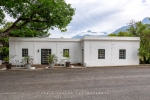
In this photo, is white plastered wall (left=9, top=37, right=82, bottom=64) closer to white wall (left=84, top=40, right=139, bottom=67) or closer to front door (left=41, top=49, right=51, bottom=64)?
front door (left=41, top=49, right=51, bottom=64)

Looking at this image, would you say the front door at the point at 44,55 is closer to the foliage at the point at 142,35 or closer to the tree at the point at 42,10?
the tree at the point at 42,10

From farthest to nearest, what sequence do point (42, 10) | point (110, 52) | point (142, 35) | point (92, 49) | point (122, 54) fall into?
point (142, 35)
point (122, 54)
point (110, 52)
point (92, 49)
point (42, 10)

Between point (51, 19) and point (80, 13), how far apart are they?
4710 mm

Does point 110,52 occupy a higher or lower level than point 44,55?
higher

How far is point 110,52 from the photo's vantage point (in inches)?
685

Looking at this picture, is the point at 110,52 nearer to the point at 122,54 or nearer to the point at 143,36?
the point at 122,54

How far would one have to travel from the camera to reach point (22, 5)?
15.1 metres

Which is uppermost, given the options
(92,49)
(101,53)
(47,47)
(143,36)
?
(143,36)

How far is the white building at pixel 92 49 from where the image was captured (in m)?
17.1

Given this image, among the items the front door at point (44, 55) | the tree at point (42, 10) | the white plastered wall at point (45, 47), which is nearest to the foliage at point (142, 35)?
the white plastered wall at point (45, 47)

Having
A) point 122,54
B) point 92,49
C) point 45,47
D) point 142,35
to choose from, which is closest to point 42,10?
point 45,47

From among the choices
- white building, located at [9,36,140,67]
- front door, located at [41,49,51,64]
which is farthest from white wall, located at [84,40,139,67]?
front door, located at [41,49,51,64]

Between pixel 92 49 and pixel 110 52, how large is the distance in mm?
1976

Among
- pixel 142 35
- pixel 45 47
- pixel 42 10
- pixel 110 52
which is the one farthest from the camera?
pixel 142 35
